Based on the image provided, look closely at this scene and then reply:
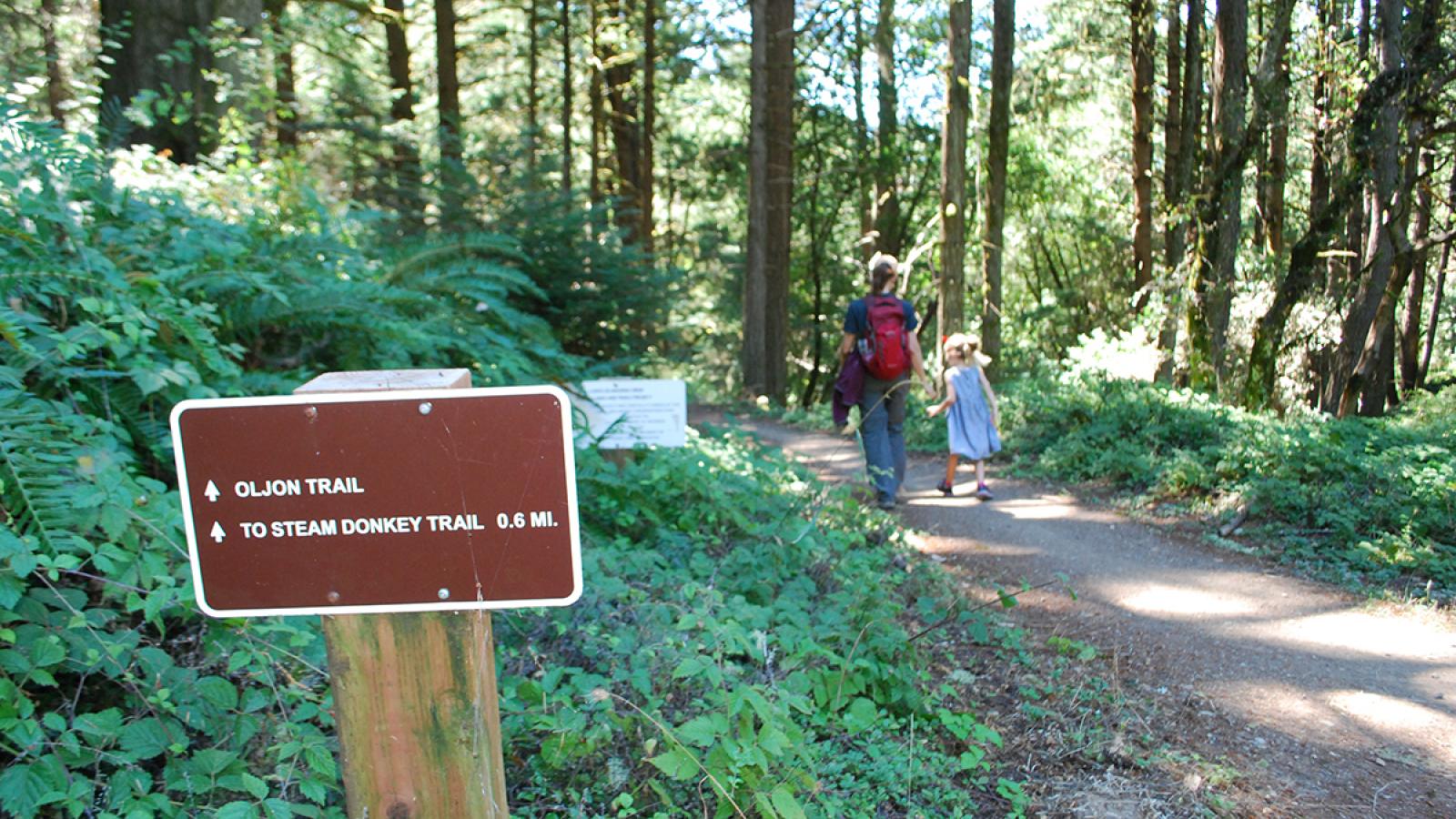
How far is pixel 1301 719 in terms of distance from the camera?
451 centimetres

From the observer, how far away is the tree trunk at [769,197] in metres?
17.7

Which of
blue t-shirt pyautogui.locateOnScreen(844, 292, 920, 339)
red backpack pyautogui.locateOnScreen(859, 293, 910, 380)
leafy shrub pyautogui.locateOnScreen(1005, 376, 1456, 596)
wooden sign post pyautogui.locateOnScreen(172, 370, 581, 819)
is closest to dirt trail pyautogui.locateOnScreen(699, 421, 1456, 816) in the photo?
leafy shrub pyautogui.locateOnScreen(1005, 376, 1456, 596)

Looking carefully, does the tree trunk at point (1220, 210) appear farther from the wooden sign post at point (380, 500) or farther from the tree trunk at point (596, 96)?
the tree trunk at point (596, 96)

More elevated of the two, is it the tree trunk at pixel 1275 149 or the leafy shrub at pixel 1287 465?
the tree trunk at pixel 1275 149

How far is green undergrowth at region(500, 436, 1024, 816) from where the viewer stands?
2908 millimetres

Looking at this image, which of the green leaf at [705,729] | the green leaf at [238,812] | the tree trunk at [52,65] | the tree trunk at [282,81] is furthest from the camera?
the tree trunk at [282,81]

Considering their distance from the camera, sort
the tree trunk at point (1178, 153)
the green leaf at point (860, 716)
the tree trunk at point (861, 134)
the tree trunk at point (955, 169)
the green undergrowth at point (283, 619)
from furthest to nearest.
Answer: the tree trunk at point (861, 134) < the tree trunk at point (955, 169) < the tree trunk at point (1178, 153) < the green leaf at point (860, 716) < the green undergrowth at point (283, 619)

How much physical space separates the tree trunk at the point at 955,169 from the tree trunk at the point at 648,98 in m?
6.42

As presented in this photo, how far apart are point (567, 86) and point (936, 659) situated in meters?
19.4

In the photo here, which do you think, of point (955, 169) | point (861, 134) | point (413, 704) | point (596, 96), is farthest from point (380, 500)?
point (861, 134)

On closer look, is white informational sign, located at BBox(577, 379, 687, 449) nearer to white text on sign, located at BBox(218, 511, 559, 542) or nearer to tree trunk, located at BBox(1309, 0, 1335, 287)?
white text on sign, located at BBox(218, 511, 559, 542)

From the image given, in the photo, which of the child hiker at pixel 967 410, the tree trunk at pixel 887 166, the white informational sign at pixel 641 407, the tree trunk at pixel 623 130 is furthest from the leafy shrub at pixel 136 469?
the tree trunk at pixel 887 166

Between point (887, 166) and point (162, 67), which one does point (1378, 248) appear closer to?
point (162, 67)

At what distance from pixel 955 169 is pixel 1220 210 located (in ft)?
12.3
